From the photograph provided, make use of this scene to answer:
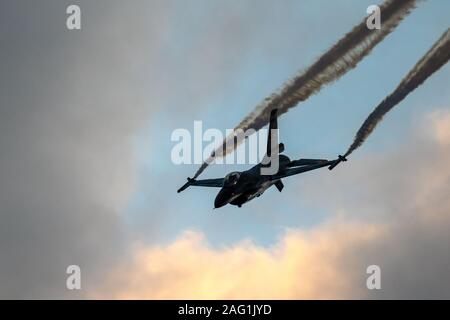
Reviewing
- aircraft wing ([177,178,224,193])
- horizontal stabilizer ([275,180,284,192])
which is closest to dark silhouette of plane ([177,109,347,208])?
horizontal stabilizer ([275,180,284,192])

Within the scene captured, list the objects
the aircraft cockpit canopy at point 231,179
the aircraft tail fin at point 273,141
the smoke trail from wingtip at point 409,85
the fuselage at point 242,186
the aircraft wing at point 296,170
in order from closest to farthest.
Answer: the smoke trail from wingtip at point 409,85, the aircraft cockpit canopy at point 231,179, the fuselage at point 242,186, the aircraft tail fin at point 273,141, the aircraft wing at point 296,170

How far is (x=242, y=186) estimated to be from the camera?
78.2 metres

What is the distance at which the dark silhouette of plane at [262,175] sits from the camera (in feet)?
255

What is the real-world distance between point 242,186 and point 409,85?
87.8 ft

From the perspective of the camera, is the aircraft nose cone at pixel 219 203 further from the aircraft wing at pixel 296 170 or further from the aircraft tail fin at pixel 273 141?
the aircraft tail fin at pixel 273 141

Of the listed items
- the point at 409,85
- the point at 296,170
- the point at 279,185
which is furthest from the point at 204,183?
the point at 409,85

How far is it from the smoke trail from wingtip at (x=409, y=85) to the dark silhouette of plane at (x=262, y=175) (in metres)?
8.54

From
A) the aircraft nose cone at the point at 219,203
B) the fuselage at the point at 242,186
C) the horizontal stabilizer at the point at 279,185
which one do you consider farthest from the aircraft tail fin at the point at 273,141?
the aircraft nose cone at the point at 219,203
